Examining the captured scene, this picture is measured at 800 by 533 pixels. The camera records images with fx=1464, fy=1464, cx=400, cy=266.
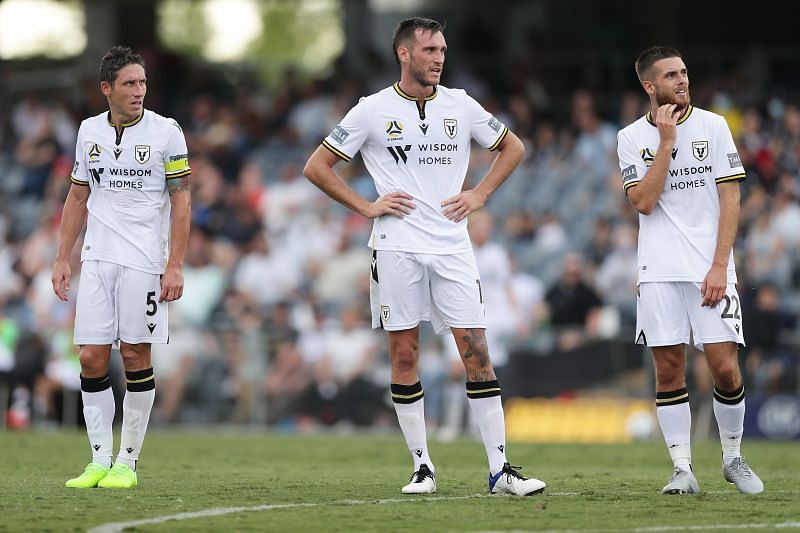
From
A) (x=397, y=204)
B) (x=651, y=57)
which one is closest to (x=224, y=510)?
(x=397, y=204)

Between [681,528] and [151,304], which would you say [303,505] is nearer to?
[151,304]

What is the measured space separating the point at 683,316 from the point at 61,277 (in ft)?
13.2

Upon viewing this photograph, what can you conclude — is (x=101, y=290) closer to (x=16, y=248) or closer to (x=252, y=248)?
(x=252, y=248)

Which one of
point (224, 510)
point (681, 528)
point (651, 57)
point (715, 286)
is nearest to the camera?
point (681, 528)

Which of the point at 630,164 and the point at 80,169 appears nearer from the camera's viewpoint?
the point at 630,164

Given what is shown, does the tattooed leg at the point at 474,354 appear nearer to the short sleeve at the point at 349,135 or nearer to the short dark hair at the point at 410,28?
the short sleeve at the point at 349,135

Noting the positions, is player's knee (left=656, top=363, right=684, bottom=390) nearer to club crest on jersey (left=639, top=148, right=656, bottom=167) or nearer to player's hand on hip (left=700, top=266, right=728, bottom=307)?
player's hand on hip (left=700, top=266, right=728, bottom=307)

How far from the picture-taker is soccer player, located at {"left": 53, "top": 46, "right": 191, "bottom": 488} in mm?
9430

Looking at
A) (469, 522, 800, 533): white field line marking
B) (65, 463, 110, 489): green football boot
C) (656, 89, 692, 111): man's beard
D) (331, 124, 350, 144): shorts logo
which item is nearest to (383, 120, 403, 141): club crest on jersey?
(331, 124, 350, 144): shorts logo

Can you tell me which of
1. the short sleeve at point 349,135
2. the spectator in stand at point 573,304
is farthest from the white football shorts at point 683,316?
the spectator in stand at point 573,304

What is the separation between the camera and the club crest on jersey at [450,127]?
905 cm

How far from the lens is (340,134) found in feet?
29.9

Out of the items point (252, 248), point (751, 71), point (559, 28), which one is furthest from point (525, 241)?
point (559, 28)

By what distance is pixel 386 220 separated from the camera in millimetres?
9055
